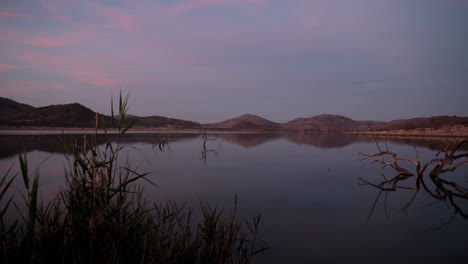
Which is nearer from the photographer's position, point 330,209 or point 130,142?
point 330,209

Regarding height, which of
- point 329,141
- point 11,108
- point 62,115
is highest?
point 11,108

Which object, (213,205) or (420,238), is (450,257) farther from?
(213,205)

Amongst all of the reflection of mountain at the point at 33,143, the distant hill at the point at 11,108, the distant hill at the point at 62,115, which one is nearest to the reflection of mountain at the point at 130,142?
the reflection of mountain at the point at 33,143

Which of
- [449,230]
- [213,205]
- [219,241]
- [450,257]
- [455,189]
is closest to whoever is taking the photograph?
[219,241]

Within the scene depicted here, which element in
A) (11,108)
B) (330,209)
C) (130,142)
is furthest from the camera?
(11,108)

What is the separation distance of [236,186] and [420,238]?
5.15 metres

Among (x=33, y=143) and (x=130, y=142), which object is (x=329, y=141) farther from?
(x=33, y=143)

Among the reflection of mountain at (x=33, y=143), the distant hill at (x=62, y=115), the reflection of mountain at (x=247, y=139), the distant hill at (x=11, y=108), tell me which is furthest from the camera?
the distant hill at (x=11, y=108)

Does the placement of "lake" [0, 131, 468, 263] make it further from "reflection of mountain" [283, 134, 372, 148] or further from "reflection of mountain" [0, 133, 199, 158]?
"reflection of mountain" [283, 134, 372, 148]

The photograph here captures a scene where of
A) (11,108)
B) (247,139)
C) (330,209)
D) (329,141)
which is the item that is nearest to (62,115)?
(11,108)

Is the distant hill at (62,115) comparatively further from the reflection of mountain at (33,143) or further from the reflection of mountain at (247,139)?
the reflection of mountain at (247,139)

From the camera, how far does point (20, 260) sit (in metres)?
2.41

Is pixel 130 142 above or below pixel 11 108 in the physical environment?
below

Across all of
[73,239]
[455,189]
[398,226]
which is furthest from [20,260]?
[455,189]
